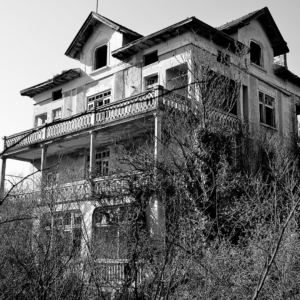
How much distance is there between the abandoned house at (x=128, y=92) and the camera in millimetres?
18453

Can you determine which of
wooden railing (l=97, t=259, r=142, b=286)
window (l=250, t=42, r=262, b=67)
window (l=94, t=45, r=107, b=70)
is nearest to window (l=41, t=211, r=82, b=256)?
wooden railing (l=97, t=259, r=142, b=286)

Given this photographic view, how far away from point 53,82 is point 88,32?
136 inches

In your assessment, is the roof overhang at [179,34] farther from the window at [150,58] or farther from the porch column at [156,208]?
the porch column at [156,208]

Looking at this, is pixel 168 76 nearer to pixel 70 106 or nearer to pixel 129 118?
pixel 129 118

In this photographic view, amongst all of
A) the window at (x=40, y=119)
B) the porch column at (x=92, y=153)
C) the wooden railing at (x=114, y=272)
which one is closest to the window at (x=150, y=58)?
the porch column at (x=92, y=153)

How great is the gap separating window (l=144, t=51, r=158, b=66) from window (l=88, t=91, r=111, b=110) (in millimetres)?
2693

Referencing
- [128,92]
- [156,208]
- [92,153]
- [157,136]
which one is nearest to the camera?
[156,208]

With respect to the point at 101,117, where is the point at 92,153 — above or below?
below

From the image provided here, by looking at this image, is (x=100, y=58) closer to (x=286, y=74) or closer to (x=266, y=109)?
(x=266, y=109)

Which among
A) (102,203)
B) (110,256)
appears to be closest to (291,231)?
(110,256)

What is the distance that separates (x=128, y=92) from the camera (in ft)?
70.7

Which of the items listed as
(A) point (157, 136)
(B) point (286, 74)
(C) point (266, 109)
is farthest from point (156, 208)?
(B) point (286, 74)

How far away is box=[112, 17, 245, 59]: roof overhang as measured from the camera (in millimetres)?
19094

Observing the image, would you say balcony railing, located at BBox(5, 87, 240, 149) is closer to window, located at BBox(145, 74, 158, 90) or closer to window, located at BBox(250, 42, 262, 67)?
window, located at BBox(145, 74, 158, 90)
